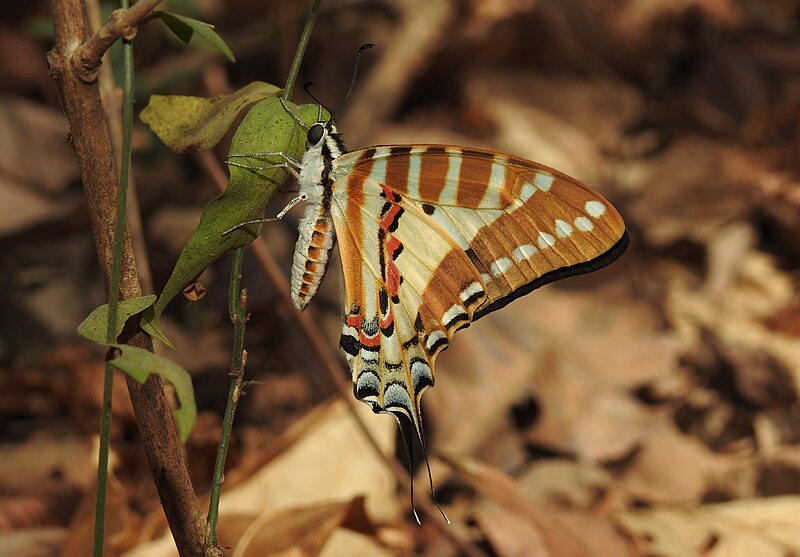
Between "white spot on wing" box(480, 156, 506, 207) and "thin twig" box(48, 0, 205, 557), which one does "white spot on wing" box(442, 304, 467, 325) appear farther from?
"thin twig" box(48, 0, 205, 557)

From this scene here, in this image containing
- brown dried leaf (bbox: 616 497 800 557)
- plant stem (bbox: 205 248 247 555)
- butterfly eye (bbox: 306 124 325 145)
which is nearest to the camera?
plant stem (bbox: 205 248 247 555)

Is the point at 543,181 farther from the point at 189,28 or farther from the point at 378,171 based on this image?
the point at 189,28

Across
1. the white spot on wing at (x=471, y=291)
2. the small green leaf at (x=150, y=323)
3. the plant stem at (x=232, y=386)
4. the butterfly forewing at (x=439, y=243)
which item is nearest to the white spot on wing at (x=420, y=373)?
the butterfly forewing at (x=439, y=243)

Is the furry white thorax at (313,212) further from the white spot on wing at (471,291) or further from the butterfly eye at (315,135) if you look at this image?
the white spot on wing at (471,291)

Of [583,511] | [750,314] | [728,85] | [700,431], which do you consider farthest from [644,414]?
[728,85]

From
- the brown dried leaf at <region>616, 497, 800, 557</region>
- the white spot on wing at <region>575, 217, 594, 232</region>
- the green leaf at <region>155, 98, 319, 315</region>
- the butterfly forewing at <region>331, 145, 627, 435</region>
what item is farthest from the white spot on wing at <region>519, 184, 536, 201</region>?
the brown dried leaf at <region>616, 497, 800, 557</region>

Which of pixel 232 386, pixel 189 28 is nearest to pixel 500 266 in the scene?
pixel 232 386
